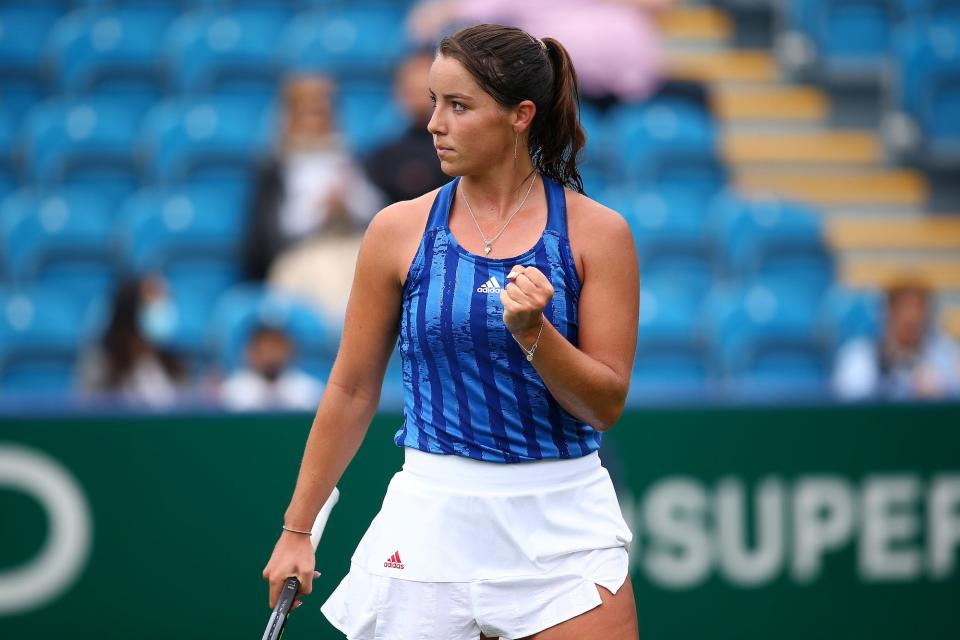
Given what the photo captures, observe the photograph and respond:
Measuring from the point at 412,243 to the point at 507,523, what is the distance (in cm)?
58

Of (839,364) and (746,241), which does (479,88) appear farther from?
(746,241)

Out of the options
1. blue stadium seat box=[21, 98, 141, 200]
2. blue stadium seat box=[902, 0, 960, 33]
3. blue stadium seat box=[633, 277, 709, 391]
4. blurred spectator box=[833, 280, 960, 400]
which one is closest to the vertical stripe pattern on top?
blurred spectator box=[833, 280, 960, 400]

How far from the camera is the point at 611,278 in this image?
2557mm

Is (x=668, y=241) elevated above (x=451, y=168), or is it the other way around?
(x=451, y=168)

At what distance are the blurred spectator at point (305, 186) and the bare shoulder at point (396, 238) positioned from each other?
Result: 394 cm

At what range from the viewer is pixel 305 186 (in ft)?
22.7

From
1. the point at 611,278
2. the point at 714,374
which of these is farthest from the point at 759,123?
the point at 611,278

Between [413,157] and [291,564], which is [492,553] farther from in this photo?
[413,157]

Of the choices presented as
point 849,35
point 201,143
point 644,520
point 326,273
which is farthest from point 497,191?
point 849,35

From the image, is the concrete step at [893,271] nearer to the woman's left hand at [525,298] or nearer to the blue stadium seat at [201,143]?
the blue stadium seat at [201,143]

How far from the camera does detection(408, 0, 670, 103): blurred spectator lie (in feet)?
24.9

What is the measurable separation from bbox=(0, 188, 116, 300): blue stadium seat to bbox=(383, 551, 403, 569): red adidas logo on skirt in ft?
15.9

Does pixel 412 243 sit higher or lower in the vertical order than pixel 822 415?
higher

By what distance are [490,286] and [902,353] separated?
4266 millimetres
